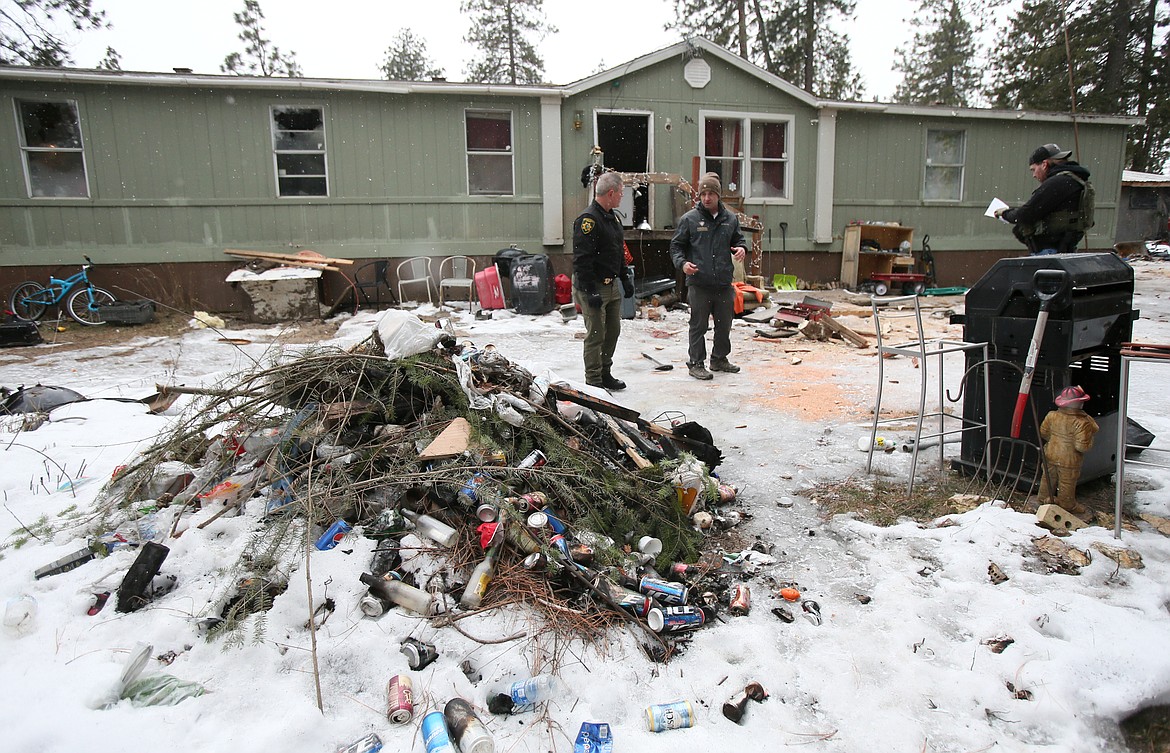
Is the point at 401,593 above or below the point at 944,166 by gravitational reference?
below

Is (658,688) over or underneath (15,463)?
underneath

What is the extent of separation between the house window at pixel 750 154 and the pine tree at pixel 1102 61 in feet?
55.1

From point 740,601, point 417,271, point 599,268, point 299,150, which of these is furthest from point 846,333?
point 299,150

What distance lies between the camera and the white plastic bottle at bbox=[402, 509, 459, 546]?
9.00 ft

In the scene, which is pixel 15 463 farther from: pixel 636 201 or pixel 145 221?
pixel 636 201

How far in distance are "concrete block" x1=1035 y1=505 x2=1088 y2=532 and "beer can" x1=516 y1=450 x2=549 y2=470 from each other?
2.29m

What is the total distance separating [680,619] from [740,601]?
29cm

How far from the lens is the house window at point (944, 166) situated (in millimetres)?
13586

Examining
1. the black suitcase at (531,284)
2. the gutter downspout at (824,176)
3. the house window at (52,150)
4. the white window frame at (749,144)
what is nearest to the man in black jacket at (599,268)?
the black suitcase at (531,284)

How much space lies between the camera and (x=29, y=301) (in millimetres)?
9648

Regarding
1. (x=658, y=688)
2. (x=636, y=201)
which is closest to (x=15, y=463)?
(x=658, y=688)

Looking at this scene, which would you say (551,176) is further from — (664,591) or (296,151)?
(664,591)

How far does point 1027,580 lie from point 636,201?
11.4 metres

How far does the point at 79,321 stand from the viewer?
9.51 m
